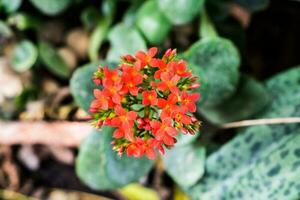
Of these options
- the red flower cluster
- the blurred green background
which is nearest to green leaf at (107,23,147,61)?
the blurred green background

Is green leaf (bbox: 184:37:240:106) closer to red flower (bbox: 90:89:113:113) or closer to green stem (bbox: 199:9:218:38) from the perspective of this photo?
green stem (bbox: 199:9:218:38)

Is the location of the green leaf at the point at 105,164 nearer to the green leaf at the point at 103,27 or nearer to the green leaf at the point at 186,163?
the green leaf at the point at 186,163

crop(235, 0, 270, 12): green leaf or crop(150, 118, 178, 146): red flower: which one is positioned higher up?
crop(150, 118, 178, 146): red flower

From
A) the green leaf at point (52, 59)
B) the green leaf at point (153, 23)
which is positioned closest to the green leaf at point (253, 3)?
the green leaf at point (153, 23)

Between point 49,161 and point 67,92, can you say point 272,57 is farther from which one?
point 49,161

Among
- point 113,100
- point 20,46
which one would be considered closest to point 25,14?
point 20,46

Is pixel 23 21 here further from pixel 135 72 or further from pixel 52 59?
pixel 135 72
